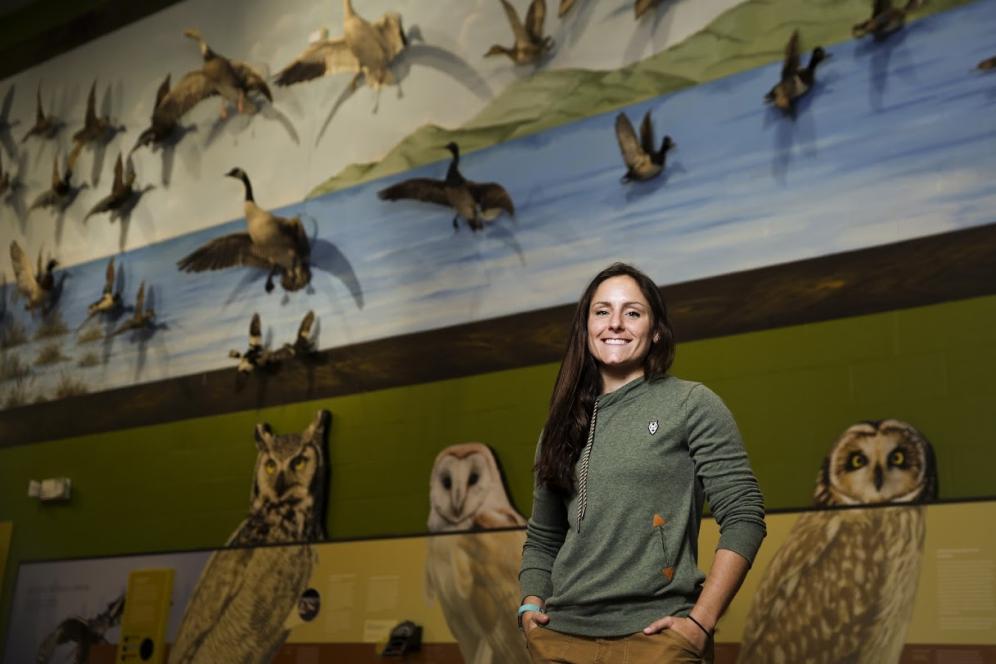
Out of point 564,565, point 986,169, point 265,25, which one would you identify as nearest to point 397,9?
point 265,25

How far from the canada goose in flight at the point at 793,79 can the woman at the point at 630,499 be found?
1.83 metres

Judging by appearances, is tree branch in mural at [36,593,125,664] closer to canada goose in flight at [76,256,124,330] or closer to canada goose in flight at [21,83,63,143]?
canada goose in flight at [76,256,124,330]

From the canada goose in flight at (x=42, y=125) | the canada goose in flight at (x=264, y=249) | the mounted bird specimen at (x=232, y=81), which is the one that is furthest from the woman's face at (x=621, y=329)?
the canada goose in flight at (x=42, y=125)

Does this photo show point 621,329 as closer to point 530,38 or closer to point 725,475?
point 725,475

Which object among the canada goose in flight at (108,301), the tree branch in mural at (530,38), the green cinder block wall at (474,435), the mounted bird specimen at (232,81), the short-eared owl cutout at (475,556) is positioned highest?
the mounted bird specimen at (232,81)

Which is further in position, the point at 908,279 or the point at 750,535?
the point at 908,279

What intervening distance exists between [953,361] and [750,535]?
1641 millimetres

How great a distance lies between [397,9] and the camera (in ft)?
16.9

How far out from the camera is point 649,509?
206cm

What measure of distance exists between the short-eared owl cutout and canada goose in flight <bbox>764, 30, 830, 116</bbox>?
162cm

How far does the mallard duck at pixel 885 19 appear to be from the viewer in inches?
144

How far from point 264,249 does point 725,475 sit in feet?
11.9

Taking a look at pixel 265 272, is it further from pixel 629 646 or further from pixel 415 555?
pixel 629 646

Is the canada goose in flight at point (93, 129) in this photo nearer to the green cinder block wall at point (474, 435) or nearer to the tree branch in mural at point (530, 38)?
the green cinder block wall at point (474, 435)
